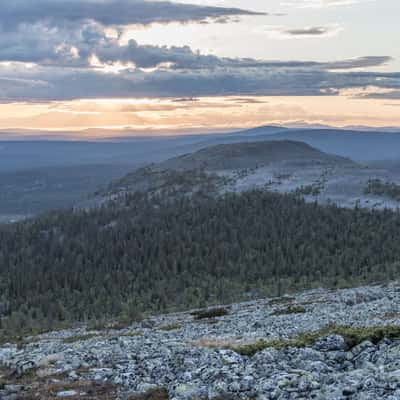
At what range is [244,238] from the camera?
121375mm

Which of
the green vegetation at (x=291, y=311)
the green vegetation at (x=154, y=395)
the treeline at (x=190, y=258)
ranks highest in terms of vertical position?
the green vegetation at (x=154, y=395)

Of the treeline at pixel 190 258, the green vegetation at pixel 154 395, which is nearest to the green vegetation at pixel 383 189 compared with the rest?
the treeline at pixel 190 258

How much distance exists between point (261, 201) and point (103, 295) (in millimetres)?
70660

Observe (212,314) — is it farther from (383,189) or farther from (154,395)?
(383,189)

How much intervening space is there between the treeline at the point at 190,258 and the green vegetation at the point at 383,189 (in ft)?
78.4

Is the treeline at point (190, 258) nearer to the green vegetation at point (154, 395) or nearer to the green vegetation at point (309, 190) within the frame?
the green vegetation at point (309, 190)

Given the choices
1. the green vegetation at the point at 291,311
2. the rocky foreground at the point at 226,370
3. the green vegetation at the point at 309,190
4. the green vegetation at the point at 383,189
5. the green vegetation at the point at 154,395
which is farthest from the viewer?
the green vegetation at the point at 309,190

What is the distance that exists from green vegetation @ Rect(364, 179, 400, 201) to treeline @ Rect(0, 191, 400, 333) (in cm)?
→ 2391

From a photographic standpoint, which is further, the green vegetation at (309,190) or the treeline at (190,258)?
the green vegetation at (309,190)

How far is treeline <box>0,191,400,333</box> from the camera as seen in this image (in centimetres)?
8619

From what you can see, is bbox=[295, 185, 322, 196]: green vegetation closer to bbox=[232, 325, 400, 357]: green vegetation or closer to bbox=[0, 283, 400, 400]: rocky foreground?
bbox=[0, 283, 400, 400]: rocky foreground

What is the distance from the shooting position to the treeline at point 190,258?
86.2m

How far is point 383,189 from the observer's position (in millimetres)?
162375

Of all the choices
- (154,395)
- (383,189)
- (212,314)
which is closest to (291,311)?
(212,314)
